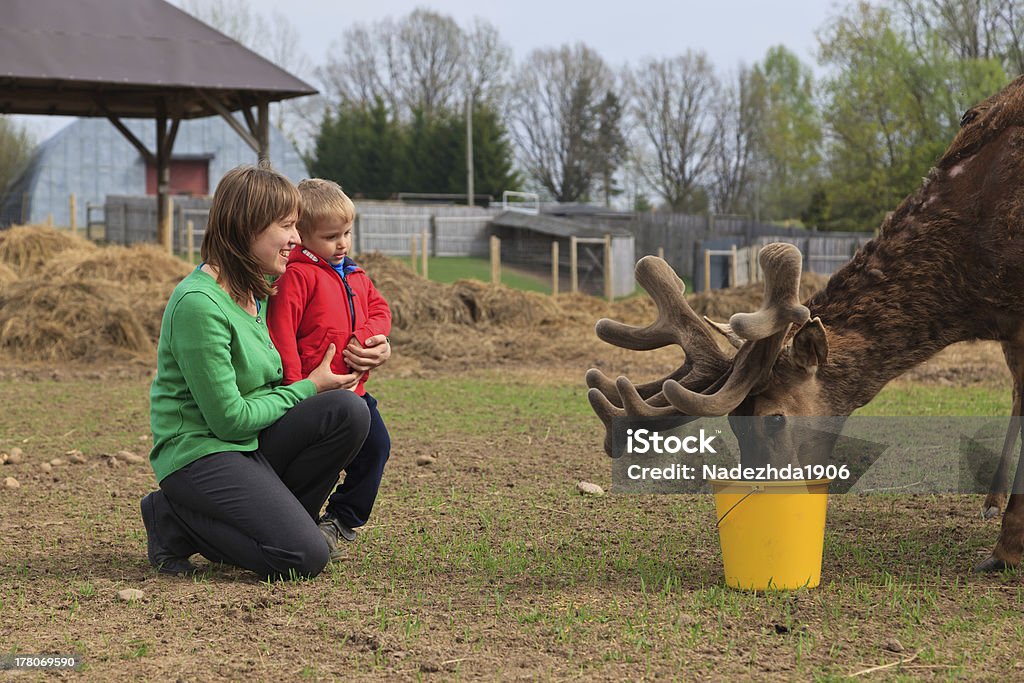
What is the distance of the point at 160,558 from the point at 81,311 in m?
10.9

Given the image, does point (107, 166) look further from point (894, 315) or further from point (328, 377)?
point (894, 315)

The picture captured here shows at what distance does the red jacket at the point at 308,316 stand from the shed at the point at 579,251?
27621 millimetres

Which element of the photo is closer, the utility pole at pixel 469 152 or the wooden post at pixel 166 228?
the wooden post at pixel 166 228

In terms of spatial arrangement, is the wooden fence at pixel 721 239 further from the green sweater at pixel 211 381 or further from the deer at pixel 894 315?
the green sweater at pixel 211 381

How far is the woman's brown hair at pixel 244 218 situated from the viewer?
4.47m

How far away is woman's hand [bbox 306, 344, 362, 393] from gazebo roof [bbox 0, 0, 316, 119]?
1645 cm

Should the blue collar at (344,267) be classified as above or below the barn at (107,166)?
below

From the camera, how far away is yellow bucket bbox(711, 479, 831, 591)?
4.27 metres

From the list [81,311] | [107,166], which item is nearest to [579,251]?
[81,311]

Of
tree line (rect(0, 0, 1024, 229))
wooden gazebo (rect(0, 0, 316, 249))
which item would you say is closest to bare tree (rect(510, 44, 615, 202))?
tree line (rect(0, 0, 1024, 229))

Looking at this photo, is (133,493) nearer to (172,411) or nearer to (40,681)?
(172,411)

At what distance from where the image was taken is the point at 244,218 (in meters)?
4.48

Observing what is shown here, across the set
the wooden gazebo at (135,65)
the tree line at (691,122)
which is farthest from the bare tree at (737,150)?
the wooden gazebo at (135,65)

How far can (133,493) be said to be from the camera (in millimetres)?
6414
